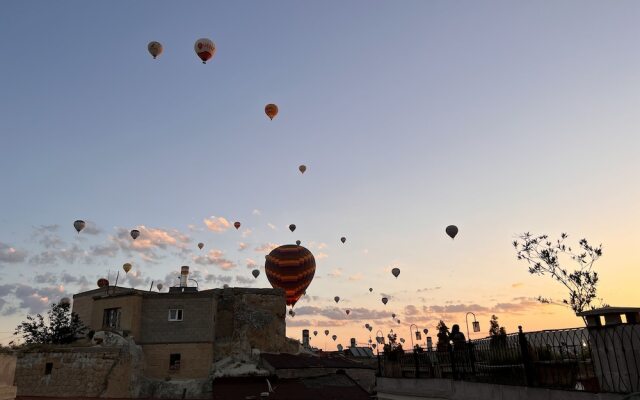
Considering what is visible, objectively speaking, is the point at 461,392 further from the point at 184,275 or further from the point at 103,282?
the point at 103,282

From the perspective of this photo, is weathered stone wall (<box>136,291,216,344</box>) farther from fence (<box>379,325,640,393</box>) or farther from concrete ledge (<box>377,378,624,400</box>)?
fence (<box>379,325,640,393</box>)

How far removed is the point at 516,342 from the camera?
11789 mm

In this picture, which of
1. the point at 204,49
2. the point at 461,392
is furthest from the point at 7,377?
the point at 204,49

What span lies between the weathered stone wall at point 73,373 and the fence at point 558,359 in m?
26.0

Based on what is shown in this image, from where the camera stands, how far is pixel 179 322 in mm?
40219

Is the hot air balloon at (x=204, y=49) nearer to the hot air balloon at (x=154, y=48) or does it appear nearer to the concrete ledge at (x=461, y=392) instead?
the hot air balloon at (x=154, y=48)

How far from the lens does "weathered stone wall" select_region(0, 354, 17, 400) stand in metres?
7.73

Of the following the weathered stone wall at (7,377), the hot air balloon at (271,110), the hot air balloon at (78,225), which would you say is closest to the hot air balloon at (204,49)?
the hot air balloon at (271,110)

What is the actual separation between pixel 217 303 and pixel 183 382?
9404mm

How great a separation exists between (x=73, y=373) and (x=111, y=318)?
8.88 m

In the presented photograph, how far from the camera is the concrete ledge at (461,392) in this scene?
9.59 m

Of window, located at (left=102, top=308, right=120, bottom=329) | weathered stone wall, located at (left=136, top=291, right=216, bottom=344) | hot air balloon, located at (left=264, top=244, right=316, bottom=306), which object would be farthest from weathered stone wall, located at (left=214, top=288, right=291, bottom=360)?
window, located at (left=102, top=308, right=120, bottom=329)

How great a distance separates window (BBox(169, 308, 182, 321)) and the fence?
29875mm

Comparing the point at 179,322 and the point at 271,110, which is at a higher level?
the point at 271,110
